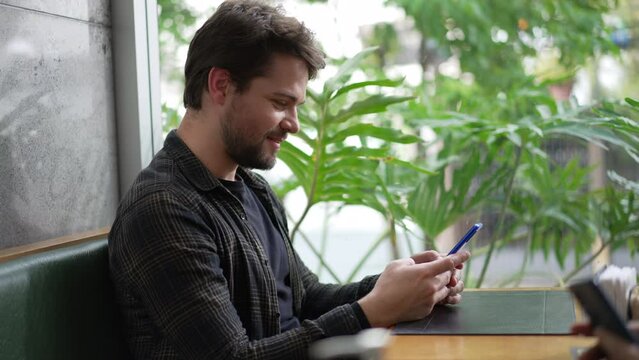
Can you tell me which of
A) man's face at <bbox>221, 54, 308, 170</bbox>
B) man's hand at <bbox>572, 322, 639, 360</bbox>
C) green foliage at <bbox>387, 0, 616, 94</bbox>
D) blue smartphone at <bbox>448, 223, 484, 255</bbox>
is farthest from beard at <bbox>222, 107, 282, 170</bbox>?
green foliage at <bbox>387, 0, 616, 94</bbox>

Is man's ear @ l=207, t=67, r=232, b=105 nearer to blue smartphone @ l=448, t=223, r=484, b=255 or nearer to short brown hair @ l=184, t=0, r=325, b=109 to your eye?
short brown hair @ l=184, t=0, r=325, b=109

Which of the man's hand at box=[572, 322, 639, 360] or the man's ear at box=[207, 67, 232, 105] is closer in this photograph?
the man's hand at box=[572, 322, 639, 360]

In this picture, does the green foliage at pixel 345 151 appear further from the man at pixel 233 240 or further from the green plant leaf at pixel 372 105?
the man at pixel 233 240

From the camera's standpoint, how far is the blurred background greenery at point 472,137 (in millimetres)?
2494

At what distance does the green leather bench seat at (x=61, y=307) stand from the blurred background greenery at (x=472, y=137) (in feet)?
2.95

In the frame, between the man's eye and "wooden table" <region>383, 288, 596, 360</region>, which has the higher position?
the man's eye

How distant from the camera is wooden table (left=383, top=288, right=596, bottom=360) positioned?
139 cm

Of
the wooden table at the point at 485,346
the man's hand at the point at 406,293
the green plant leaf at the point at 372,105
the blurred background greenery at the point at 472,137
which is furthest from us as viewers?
the blurred background greenery at the point at 472,137

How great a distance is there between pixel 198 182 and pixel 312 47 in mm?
430

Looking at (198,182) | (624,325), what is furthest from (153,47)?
(624,325)

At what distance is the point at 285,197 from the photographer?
2.93m

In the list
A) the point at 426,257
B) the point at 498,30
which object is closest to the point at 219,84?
the point at 426,257

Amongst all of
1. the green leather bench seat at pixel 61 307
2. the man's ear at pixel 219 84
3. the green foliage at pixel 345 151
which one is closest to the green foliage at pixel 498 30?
the green foliage at pixel 345 151

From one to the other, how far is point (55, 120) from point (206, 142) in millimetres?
406
